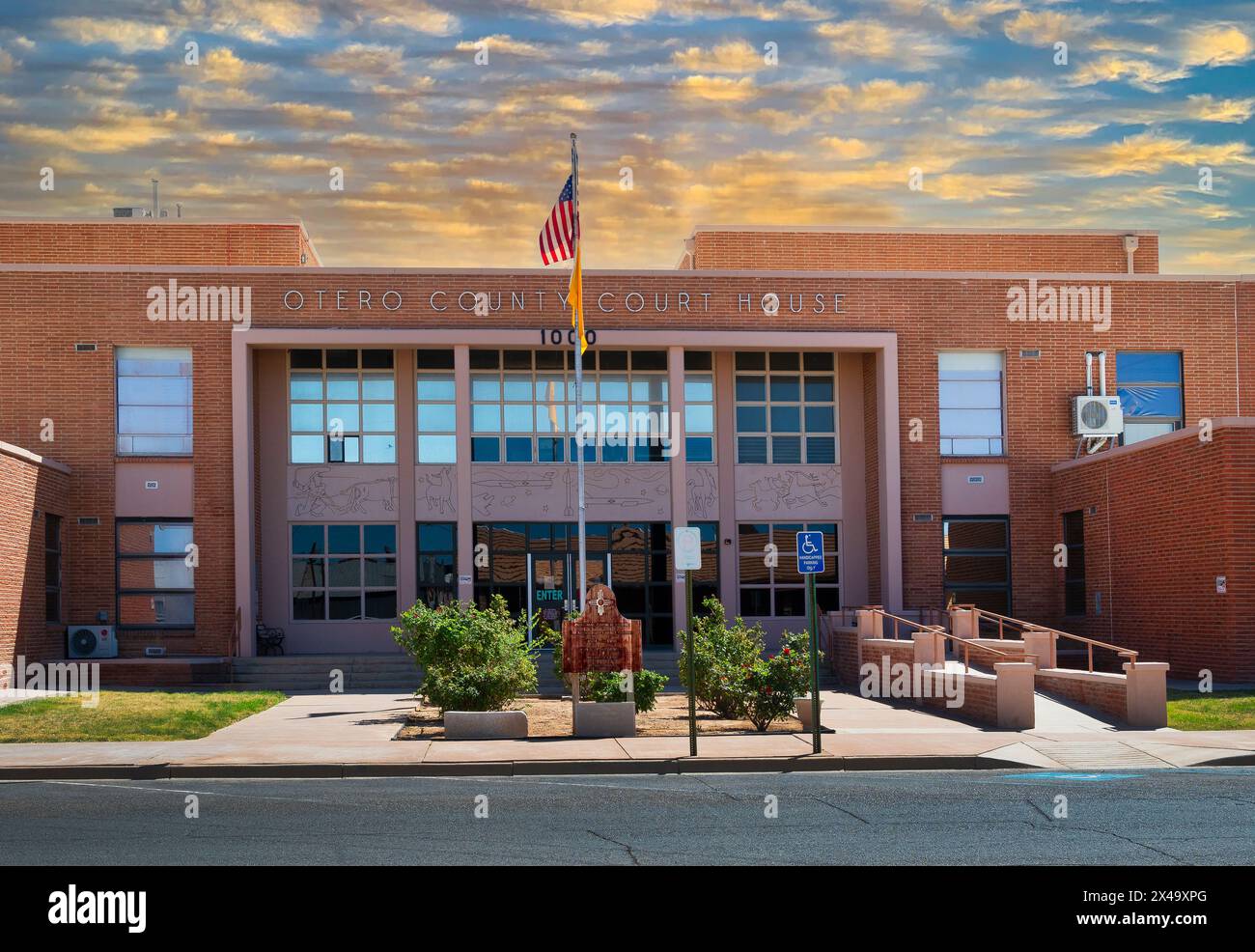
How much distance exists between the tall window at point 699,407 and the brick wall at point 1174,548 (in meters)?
8.43

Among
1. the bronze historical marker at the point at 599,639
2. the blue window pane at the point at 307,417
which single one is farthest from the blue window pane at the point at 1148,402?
the blue window pane at the point at 307,417

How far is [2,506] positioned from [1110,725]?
20.5 m

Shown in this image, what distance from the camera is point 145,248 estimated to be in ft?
119

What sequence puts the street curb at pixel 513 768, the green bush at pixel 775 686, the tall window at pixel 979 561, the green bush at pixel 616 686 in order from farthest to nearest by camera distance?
1. the tall window at pixel 979 561
2. the green bush at pixel 775 686
3. the green bush at pixel 616 686
4. the street curb at pixel 513 768

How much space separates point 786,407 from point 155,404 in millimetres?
14728

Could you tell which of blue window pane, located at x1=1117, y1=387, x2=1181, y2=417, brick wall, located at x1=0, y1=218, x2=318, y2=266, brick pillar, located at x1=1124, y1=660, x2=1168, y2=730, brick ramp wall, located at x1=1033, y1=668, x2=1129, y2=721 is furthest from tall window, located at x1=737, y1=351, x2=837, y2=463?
brick pillar, located at x1=1124, y1=660, x2=1168, y2=730

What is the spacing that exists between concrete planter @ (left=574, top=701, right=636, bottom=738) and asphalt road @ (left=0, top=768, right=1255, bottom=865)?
3.49 meters

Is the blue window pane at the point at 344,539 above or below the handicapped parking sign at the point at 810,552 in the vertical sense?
above

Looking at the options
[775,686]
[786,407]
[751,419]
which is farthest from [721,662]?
[786,407]

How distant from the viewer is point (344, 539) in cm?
3350

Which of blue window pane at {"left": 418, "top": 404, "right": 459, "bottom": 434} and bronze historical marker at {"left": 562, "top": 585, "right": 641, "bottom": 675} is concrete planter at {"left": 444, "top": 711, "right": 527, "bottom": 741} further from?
blue window pane at {"left": 418, "top": 404, "right": 459, "bottom": 434}

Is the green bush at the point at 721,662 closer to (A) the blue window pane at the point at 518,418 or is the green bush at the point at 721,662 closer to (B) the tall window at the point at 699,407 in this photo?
(B) the tall window at the point at 699,407

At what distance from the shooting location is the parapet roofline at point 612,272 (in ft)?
105

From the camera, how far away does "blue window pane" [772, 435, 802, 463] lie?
114 feet
